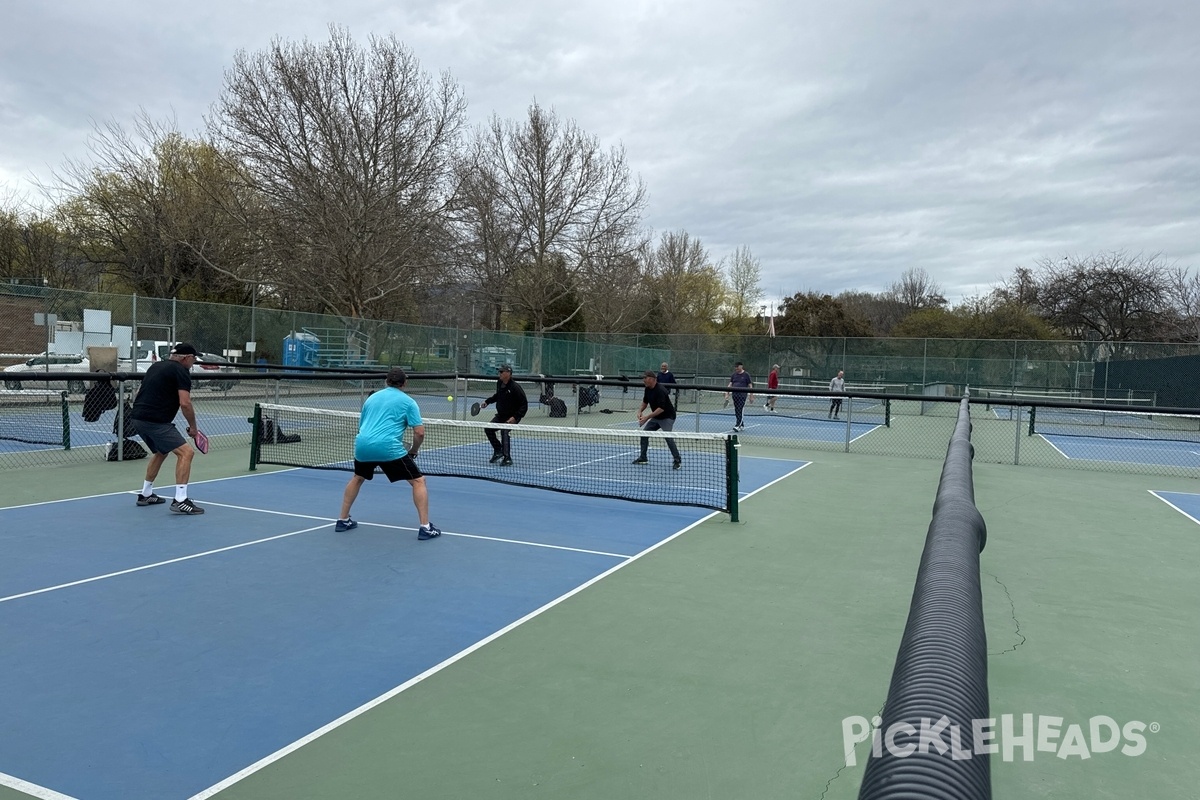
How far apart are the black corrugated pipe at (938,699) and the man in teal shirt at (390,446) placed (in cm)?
584

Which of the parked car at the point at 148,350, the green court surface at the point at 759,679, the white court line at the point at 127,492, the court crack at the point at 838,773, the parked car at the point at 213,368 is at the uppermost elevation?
the parked car at the point at 148,350

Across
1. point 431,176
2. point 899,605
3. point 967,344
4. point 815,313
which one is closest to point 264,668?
point 899,605

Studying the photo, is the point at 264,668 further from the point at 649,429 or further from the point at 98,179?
the point at 98,179

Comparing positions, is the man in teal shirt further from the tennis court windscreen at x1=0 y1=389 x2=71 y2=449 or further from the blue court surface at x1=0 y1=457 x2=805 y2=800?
the tennis court windscreen at x1=0 y1=389 x2=71 y2=449

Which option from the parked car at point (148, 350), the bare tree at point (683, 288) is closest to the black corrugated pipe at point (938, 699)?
the parked car at point (148, 350)

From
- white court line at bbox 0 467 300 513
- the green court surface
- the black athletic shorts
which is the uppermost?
the black athletic shorts

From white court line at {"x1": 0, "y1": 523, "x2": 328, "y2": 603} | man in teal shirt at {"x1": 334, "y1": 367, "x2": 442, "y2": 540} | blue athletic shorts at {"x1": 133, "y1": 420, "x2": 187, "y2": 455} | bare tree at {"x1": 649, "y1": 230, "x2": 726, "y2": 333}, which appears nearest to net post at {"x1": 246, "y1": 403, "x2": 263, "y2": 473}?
blue athletic shorts at {"x1": 133, "y1": 420, "x2": 187, "y2": 455}

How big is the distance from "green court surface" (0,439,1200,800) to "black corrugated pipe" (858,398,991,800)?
155 centimetres

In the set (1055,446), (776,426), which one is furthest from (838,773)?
(776,426)

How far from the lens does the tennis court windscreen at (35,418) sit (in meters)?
13.4

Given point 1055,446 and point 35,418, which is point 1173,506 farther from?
point 35,418

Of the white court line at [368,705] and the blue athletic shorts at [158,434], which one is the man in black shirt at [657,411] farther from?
the blue athletic shorts at [158,434]

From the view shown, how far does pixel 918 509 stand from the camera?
10117 mm

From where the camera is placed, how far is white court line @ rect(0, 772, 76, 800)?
330 centimetres
